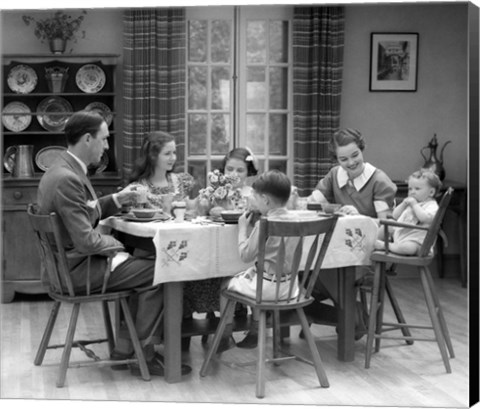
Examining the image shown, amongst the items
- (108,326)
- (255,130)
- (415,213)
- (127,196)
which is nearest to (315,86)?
(255,130)

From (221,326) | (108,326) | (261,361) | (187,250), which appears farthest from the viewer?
(108,326)

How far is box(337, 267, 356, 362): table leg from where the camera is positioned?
4422 mm

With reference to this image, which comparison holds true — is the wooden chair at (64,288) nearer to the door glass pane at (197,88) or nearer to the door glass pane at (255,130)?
the door glass pane at (197,88)

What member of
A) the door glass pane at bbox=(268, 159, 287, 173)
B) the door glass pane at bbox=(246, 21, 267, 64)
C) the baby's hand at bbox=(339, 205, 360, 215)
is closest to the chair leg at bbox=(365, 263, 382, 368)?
the baby's hand at bbox=(339, 205, 360, 215)

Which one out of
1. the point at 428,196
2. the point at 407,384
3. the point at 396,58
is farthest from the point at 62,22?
the point at 407,384

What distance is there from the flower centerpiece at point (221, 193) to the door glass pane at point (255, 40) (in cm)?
262

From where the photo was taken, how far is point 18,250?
20.0ft

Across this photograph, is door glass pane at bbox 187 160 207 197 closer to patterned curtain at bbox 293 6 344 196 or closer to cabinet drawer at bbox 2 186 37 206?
patterned curtain at bbox 293 6 344 196

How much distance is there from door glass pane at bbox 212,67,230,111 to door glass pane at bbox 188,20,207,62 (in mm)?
154

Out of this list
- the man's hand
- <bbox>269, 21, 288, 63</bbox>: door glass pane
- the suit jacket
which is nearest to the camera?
the suit jacket

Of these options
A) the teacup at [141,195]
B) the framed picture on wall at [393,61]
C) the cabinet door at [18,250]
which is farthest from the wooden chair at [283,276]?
the framed picture on wall at [393,61]

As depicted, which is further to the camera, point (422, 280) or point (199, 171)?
point (199, 171)

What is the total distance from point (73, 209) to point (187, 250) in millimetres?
544

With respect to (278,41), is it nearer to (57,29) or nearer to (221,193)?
(57,29)
